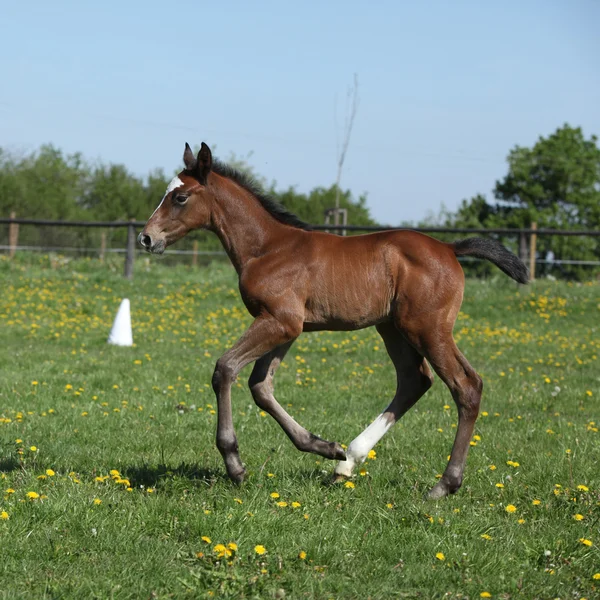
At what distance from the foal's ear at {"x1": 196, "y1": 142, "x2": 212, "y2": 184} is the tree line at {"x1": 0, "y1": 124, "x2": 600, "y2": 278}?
19283 millimetres

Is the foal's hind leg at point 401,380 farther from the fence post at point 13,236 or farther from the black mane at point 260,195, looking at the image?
the fence post at point 13,236

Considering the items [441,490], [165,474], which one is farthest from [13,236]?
[441,490]

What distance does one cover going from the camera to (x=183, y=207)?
5441mm

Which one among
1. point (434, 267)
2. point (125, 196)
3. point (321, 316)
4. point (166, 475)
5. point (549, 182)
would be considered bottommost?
point (166, 475)

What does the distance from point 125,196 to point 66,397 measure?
3228cm

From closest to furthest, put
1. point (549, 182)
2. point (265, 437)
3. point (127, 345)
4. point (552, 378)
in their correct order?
1. point (265, 437)
2. point (552, 378)
3. point (127, 345)
4. point (549, 182)

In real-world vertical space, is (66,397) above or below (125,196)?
below

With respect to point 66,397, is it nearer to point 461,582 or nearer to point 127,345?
point 127,345

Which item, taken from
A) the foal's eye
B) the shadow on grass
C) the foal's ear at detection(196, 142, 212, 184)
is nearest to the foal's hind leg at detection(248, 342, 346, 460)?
the shadow on grass

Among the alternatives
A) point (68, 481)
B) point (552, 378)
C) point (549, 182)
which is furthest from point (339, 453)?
point (549, 182)

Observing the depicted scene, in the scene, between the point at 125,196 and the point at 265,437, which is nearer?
the point at 265,437

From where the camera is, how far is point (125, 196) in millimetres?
39188

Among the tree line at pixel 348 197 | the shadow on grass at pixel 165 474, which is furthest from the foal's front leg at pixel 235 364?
the tree line at pixel 348 197

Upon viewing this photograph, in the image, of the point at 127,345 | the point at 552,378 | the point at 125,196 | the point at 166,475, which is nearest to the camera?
the point at 166,475
